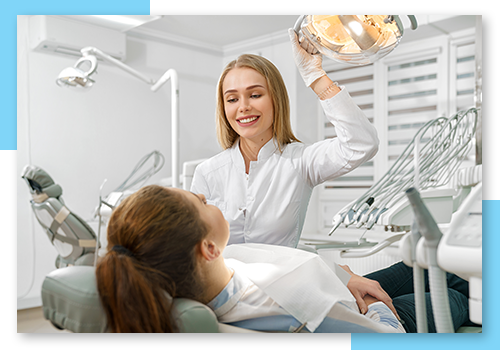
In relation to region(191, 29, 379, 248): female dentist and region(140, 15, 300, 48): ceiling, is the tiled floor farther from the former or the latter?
region(140, 15, 300, 48): ceiling

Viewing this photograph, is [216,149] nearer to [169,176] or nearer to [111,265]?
[169,176]

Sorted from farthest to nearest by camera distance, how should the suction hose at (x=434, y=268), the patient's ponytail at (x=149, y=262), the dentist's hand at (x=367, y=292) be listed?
the dentist's hand at (x=367, y=292) → the suction hose at (x=434, y=268) → the patient's ponytail at (x=149, y=262)

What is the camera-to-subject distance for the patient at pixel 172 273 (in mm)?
824

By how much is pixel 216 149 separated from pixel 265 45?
1.07 feet

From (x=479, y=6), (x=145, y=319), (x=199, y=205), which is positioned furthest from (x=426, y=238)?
(x=479, y=6)

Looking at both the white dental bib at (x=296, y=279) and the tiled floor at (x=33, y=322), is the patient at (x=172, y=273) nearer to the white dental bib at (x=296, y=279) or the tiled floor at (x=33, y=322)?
the white dental bib at (x=296, y=279)

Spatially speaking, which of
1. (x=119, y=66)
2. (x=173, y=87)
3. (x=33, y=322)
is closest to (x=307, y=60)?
(x=173, y=87)

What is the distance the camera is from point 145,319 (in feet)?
2.79

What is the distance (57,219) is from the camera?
1148mm

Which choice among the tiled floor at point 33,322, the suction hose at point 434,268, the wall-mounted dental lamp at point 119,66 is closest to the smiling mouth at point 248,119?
the wall-mounted dental lamp at point 119,66

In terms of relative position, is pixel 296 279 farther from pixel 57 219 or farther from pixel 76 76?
pixel 76 76

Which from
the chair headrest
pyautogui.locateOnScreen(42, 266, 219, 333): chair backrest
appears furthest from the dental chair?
the chair headrest

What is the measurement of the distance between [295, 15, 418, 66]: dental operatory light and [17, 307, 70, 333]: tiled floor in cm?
95

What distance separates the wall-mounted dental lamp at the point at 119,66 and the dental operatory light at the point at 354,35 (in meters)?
0.41
